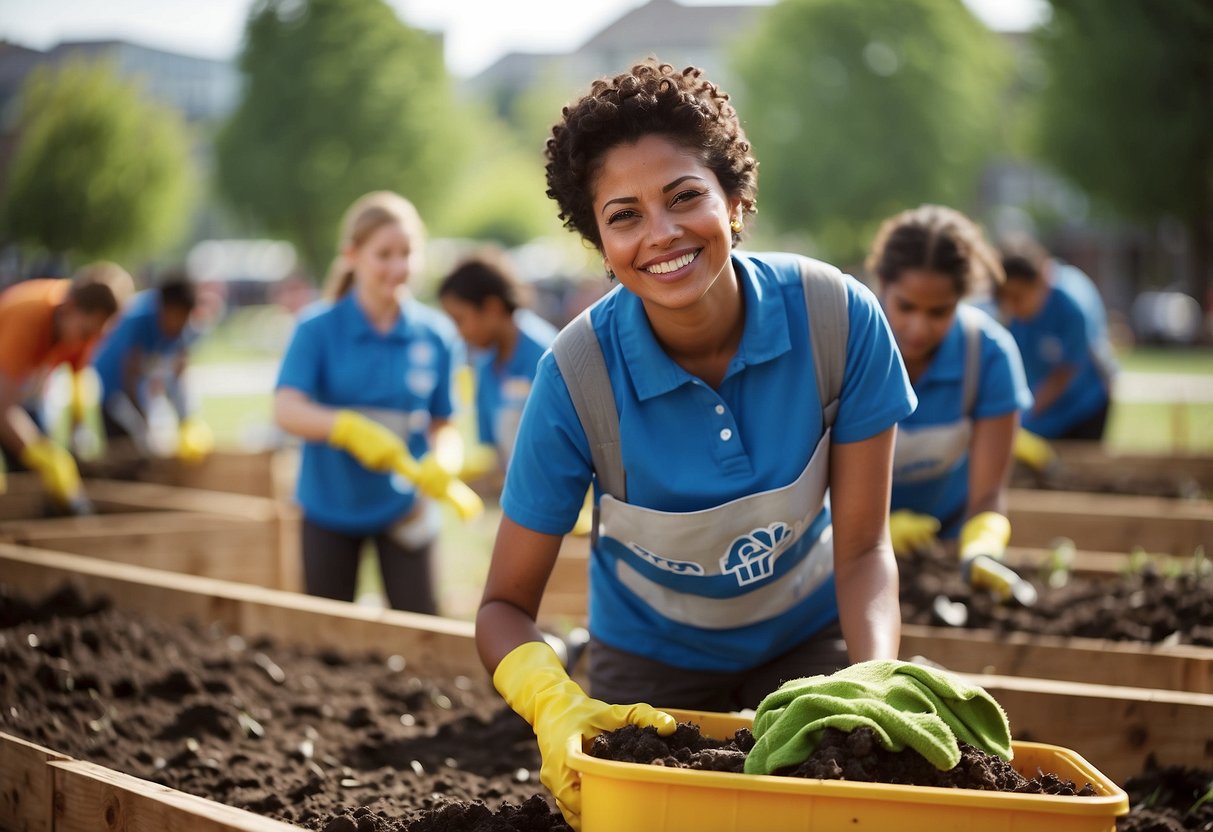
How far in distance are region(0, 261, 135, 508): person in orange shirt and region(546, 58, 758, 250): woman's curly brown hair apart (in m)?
5.12

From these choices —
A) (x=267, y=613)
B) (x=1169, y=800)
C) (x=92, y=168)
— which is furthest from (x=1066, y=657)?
(x=92, y=168)

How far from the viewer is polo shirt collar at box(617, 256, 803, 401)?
7.71 ft

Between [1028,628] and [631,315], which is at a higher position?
[631,315]

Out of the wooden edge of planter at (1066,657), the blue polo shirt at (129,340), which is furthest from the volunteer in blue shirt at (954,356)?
the blue polo shirt at (129,340)

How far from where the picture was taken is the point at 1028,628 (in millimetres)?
3914

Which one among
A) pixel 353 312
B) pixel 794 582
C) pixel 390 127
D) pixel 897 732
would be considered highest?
pixel 390 127

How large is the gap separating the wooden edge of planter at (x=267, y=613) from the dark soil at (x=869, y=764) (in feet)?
6.03

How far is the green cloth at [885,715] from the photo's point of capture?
1816 millimetres

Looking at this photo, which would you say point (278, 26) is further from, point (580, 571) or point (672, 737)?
point (672, 737)

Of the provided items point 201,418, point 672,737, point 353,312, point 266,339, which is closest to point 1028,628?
point 672,737

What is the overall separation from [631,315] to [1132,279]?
42.6 meters

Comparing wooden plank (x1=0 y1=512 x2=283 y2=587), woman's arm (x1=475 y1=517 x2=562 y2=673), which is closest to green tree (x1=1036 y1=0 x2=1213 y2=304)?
wooden plank (x1=0 y1=512 x2=283 y2=587)

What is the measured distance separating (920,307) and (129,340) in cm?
636

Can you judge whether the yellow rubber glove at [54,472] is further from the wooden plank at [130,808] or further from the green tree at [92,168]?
the green tree at [92,168]
